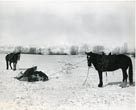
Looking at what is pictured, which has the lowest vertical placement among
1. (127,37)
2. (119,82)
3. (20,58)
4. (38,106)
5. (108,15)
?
(38,106)

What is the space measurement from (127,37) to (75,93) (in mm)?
592

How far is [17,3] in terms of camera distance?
6.50ft

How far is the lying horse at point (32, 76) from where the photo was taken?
1.99m

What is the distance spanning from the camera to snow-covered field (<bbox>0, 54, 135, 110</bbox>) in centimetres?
192

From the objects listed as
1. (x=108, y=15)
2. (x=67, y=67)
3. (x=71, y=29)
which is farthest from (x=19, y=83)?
(x=108, y=15)

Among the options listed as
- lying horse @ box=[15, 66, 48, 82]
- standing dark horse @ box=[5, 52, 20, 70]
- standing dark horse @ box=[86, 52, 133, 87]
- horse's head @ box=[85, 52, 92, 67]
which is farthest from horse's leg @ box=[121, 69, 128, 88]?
standing dark horse @ box=[5, 52, 20, 70]

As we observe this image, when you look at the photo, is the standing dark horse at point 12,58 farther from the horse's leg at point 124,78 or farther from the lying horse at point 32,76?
the horse's leg at point 124,78

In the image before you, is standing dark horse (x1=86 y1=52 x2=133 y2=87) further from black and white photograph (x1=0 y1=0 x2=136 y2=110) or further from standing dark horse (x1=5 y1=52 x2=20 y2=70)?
standing dark horse (x1=5 y1=52 x2=20 y2=70)

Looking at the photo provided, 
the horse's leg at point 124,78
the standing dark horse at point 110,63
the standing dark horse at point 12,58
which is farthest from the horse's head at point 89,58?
the standing dark horse at point 12,58

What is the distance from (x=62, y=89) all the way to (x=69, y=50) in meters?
0.31

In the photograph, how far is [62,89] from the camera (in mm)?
1978

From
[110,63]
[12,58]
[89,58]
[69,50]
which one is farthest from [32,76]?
[110,63]

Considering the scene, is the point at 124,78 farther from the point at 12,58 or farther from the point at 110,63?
the point at 12,58

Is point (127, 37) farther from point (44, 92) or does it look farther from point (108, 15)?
point (44, 92)
